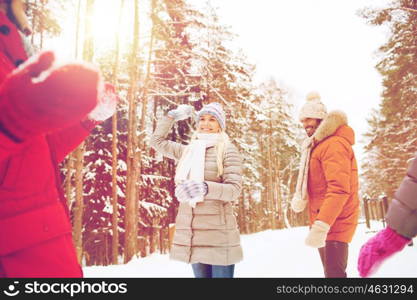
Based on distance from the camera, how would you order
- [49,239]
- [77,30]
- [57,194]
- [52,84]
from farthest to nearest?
[77,30]
[57,194]
[49,239]
[52,84]

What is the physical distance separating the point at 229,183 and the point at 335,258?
4.28ft

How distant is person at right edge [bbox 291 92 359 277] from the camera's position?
350 centimetres

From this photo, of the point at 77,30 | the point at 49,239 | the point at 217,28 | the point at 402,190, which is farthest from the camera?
the point at 217,28

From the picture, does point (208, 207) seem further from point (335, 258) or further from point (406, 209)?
point (406, 209)

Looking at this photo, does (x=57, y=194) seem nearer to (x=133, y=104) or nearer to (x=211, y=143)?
(x=211, y=143)

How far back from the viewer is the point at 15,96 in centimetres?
107

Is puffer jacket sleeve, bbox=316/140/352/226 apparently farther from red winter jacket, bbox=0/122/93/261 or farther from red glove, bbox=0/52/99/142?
red glove, bbox=0/52/99/142

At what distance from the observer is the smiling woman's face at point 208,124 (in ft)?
14.4

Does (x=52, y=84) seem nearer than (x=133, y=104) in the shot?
Yes

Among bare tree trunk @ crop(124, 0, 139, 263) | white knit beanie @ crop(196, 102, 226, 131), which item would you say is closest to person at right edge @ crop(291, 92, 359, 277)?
white knit beanie @ crop(196, 102, 226, 131)

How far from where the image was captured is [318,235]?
3387mm

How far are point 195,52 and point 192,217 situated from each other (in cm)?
1243

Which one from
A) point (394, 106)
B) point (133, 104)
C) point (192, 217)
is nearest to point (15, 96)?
point (192, 217)

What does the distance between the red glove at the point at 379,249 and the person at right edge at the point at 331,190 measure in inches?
57.2
